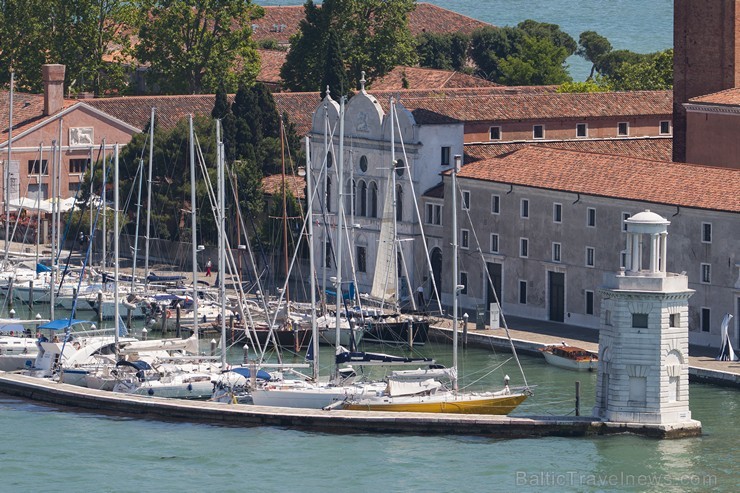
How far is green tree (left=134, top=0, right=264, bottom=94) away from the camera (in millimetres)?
111750

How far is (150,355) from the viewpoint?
2534 inches

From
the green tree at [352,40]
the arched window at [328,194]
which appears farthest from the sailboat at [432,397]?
the green tree at [352,40]

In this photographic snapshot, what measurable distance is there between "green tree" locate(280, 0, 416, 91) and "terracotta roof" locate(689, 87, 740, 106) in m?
34.8

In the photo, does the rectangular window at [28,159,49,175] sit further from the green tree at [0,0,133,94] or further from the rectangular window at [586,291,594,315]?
the rectangular window at [586,291,594,315]

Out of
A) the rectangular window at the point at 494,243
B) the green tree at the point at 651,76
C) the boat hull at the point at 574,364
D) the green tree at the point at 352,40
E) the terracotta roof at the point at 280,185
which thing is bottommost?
the boat hull at the point at 574,364

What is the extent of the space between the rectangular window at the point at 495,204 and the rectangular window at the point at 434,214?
9.77ft

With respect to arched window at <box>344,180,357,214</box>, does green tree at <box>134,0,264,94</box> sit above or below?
above

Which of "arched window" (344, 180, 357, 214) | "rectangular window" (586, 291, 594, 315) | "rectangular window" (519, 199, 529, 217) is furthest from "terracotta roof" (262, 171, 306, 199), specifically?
"rectangular window" (586, 291, 594, 315)

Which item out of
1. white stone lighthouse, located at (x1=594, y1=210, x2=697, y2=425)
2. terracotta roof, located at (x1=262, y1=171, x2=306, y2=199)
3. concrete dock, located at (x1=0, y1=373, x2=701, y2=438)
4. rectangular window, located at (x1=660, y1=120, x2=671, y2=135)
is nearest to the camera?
white stone lighthouse, located at (x1=594, y1=210, x2=697, y2=425)

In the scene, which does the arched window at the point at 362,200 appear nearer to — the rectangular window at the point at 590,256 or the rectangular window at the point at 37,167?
the rectangular window at the point at 590,256

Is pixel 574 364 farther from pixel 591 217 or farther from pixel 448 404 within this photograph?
pixel 448 404

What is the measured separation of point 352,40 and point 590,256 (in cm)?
4343

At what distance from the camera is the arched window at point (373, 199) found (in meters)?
77.8

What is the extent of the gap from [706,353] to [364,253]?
16.6 m
